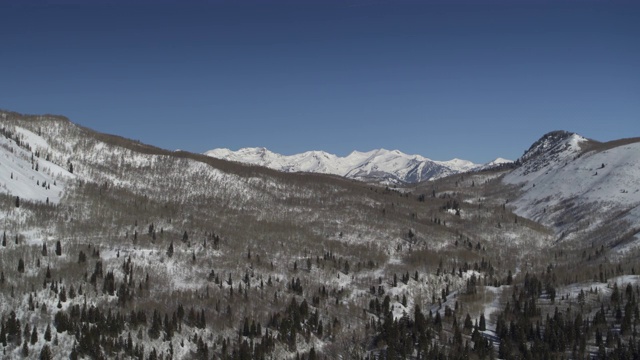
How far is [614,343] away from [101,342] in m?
134

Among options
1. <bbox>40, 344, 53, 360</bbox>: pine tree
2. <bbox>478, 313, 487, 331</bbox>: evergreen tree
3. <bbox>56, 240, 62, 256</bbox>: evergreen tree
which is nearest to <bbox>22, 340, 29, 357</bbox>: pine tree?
<bbox>40, 344, 53, 360</bbox>: pine tree

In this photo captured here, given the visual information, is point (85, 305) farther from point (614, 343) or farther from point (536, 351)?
point (614, 343)

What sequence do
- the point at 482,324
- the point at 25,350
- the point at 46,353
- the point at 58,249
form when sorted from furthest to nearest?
the point at 482,324 < the point at 58,249 < the point at 25,350 < the point at 46,353

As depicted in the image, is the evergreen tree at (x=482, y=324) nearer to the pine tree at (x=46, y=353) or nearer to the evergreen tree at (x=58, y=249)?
the pine tree at (x=46, y=353)

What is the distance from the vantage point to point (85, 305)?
537 feet

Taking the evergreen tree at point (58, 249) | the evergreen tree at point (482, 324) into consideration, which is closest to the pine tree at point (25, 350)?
the evergreen tree at point (58, 249)

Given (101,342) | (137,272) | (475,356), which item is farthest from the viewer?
(137,272)

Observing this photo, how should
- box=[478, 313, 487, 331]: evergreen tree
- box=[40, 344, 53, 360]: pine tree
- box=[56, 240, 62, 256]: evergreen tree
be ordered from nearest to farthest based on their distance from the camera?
box=[40, 344, 53, 360]: pine tree < box=[56, 240, 62, 256]: evergreen tree < box=[478, 313, 487, 331]: evergreen tree

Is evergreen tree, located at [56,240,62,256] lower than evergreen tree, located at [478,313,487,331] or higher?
higher

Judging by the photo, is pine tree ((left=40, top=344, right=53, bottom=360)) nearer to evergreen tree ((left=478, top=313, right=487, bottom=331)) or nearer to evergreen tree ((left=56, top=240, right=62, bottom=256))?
evergreen tree ((left=56, top=240, right=62, bottom=256))

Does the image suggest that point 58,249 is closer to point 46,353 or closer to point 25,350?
point 25,350

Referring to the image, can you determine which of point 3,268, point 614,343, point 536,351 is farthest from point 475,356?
point 3,268

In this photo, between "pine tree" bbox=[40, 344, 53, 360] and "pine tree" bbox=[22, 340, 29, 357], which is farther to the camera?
"pine tree" bbox=[22, 340, 29, 357]

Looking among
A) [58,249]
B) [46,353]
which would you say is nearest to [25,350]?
[46,353]
